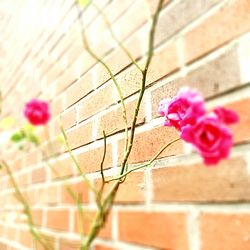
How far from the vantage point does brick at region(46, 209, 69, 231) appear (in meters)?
1.08

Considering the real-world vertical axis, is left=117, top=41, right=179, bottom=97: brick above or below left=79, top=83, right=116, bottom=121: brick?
above

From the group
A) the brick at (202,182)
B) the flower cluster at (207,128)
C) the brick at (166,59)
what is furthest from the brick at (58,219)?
the flower cluster at (207,128)

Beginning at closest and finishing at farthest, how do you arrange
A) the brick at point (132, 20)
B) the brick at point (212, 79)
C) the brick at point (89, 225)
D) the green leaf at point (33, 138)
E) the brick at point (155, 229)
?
the brick at point (212, 79), the brick at point (155, 229), the brick at point (132, 20), the brick at point (89, 225), the green leaf at point (33, 138)

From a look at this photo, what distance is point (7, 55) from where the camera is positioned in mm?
2258

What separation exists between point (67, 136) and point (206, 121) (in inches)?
13.7

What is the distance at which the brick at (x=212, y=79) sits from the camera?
0.52m

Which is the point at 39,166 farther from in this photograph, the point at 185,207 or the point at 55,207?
the point at 185,207

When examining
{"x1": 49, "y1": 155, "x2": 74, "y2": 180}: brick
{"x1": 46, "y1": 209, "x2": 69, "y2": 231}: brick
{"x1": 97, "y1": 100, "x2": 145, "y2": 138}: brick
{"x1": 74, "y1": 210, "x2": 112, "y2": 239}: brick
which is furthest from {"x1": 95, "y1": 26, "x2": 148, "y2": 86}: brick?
{"x1": 46, "y1": 209, "x2": 69, "y2": 231}: brick

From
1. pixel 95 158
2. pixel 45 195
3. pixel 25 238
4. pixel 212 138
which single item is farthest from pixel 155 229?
pixel 25 238

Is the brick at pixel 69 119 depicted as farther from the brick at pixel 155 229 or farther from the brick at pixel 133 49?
the brick at pixel 155 229

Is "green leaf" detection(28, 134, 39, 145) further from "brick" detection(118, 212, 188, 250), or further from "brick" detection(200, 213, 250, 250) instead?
"brick" detection(200, 213, 250, 250)

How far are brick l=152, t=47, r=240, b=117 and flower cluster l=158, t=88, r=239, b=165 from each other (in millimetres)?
166

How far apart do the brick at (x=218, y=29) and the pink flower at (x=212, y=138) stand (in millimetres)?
297

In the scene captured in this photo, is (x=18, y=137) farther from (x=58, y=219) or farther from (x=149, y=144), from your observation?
(x=149, y=144)
